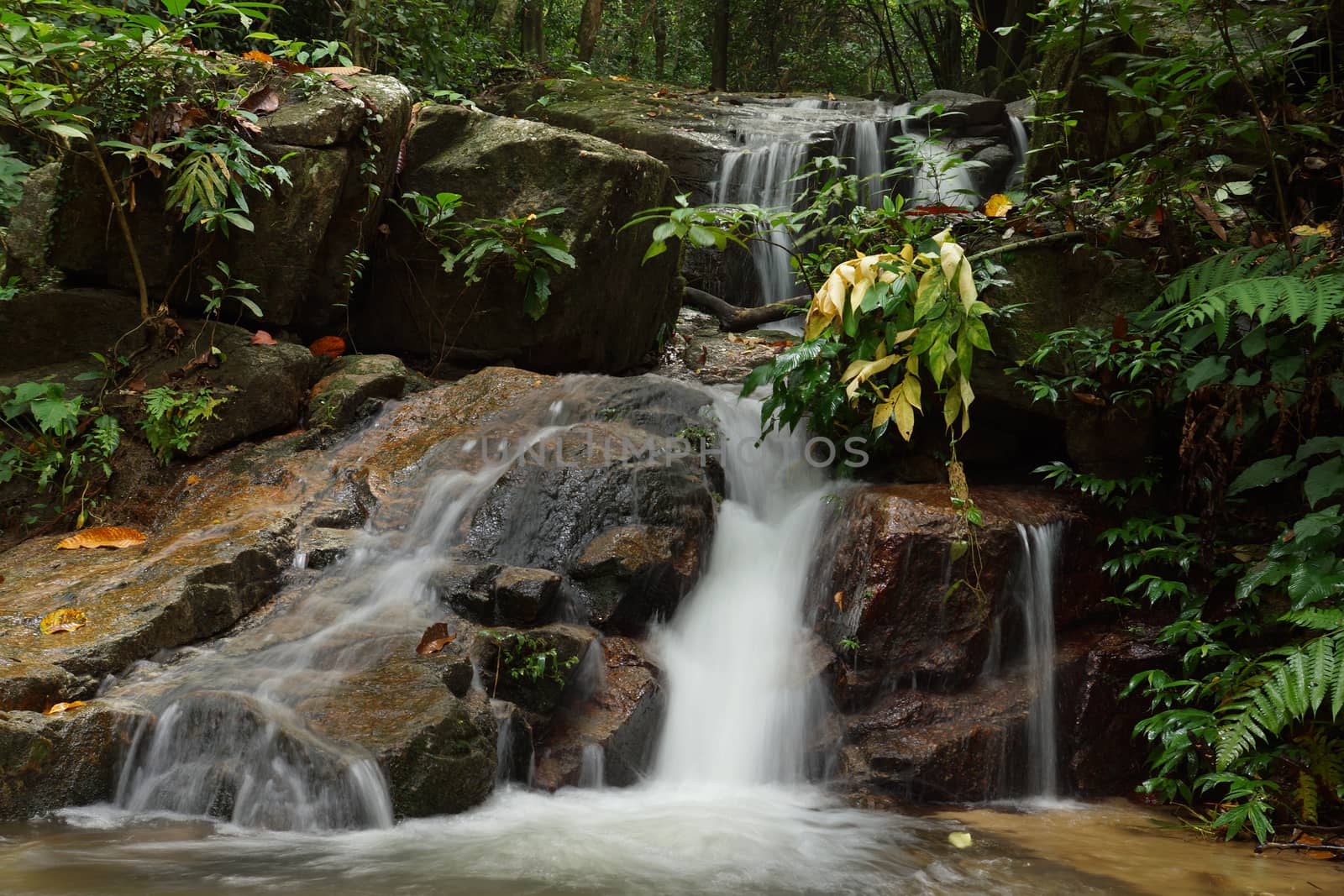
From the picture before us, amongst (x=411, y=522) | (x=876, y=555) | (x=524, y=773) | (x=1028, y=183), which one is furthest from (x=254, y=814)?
(x=1028, y=183)

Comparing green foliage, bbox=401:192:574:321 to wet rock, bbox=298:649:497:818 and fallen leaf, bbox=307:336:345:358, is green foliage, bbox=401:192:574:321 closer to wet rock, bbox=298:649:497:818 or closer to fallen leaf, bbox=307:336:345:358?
fallen leaf, bbox=307:336:345:358

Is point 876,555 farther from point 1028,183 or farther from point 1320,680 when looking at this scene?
point 1028,183

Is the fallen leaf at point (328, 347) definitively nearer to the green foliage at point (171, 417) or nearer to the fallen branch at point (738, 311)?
the green foliage at point (171, 417)

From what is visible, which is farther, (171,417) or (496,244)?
(496,244)

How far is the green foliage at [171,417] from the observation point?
528cm

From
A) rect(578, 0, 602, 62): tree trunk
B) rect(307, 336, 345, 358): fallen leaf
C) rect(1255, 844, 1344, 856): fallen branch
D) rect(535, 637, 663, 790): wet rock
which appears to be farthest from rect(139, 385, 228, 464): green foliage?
rect(578, 0, 602, 62): tree trunk

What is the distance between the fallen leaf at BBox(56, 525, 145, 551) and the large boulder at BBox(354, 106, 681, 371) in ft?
8.34

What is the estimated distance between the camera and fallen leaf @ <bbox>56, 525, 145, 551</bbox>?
466 cm

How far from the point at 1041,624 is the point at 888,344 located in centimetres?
157

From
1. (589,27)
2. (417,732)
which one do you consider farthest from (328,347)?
(589,27)

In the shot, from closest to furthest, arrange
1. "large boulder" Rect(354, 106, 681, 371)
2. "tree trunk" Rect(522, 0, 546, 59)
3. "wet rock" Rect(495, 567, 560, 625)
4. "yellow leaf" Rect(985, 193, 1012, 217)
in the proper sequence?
"wet rock" Rect(495, 567, 560, 625)
"yellow leaf" Rect(985, 193, 1012, 217)
"large boulder" Rect(354, 106, 681, 371)
"tree trunk" Rect(522, 0, 546, 59)

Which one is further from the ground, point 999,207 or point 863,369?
point 999,207

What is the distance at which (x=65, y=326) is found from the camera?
5.61 meters

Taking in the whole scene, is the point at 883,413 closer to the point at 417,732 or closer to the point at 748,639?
the point at 748,639
